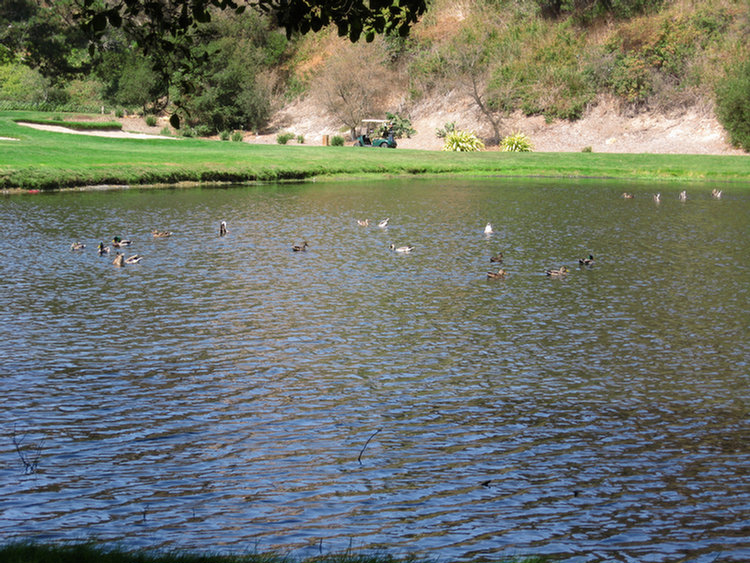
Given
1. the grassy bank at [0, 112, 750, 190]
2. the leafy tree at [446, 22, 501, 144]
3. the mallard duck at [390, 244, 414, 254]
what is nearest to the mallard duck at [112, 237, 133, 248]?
the mallard duck at [390, 244, 414, 254]

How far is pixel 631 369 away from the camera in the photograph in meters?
14.3

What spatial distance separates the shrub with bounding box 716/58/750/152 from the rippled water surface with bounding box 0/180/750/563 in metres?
40.3

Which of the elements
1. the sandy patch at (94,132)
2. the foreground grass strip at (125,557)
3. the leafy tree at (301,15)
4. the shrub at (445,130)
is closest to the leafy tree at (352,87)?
the shrub at (445,130)

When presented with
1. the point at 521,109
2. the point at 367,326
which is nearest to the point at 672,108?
the point at 521,109

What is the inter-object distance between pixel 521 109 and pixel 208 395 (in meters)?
69.1

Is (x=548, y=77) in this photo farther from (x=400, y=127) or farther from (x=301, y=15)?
(x=301, y=15)

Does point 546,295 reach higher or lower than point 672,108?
lower

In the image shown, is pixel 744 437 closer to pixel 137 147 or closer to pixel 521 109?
pixel 137 147

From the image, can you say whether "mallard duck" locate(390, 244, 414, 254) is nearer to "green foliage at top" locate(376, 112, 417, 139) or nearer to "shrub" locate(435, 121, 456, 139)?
"shrub" locate(435, 121, 456, 139)

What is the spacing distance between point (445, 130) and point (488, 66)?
25.6ft

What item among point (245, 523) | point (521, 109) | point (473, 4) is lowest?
point (245, 523)

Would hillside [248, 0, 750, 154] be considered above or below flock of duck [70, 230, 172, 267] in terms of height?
above

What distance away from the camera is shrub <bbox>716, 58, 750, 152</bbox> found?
6122cm

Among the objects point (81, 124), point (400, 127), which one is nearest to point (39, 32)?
point (81, 124)
